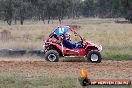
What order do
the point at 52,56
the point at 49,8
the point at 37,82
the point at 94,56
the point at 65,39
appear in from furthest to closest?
the point at 49,8
the point at 65,39
the point at 52,56
the point at 94,56
the point at 37,82

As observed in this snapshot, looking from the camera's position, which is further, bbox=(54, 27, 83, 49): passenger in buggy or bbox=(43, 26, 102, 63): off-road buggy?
bbox=(54, 27, 83, 49): passenger in buggy

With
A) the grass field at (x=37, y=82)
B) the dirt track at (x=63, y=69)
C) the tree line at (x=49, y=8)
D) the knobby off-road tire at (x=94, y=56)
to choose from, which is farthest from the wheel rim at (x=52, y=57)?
the tree line at (x=49, y=8)

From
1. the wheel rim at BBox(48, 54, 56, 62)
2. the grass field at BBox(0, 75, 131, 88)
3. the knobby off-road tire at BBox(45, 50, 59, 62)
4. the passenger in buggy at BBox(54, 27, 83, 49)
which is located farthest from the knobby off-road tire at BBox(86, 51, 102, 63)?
the grass field at BBox(0, 75, 131, 88)

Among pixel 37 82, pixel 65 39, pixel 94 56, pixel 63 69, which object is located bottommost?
pixel 63 69

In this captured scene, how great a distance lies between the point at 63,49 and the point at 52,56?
62 cm

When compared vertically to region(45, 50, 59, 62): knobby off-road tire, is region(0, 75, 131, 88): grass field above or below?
above

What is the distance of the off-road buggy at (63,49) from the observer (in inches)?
657

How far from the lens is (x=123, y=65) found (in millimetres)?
15242

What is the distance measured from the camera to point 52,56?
16.7m

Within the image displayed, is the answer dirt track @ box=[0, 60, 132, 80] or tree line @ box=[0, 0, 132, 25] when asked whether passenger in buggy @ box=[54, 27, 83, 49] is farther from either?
tree line @ box=[0, 0, 132, 25]

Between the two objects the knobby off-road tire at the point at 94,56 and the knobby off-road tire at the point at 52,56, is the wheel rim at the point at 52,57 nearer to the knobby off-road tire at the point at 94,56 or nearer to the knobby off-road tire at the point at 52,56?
the knobby off-road tire at the point at 52,56

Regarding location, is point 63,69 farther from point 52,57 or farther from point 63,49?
point 63,49

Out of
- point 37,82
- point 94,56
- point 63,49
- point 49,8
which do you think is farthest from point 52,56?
point 49,8

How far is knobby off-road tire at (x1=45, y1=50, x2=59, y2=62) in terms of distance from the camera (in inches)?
656
